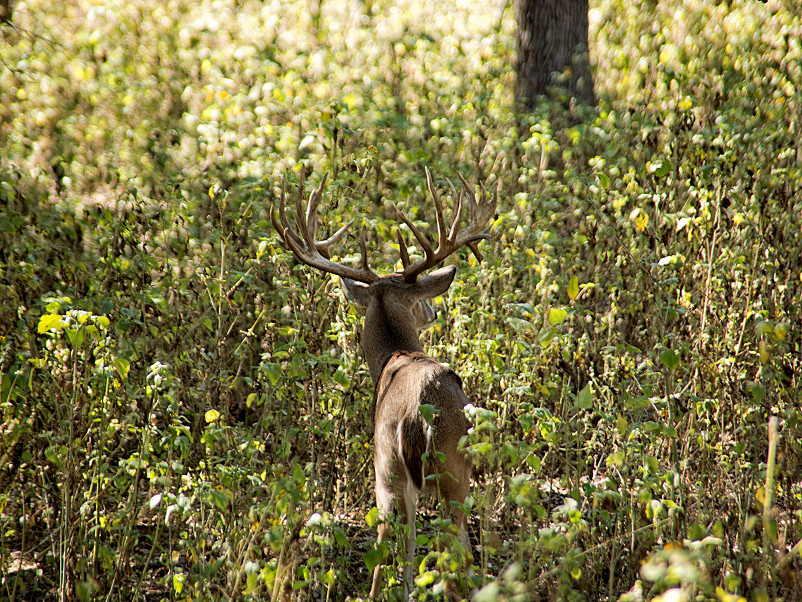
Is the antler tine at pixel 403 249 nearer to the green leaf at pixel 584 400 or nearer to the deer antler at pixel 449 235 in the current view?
the deer antler at pixel 449 235

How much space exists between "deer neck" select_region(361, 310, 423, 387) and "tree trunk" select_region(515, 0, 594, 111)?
17.1 feet

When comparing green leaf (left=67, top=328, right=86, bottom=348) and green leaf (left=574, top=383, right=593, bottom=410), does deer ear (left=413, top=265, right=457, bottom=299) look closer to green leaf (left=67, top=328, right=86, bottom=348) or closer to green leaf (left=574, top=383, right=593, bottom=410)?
green leaf (left=574, top=383, right=593, bottom=410)

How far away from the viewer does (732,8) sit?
8.59 meters

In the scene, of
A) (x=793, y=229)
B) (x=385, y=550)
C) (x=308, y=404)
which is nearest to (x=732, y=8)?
(x=793, y=229)

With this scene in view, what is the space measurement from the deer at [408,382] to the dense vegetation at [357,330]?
0.21m

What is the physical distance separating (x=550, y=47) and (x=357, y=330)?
5.64 meters

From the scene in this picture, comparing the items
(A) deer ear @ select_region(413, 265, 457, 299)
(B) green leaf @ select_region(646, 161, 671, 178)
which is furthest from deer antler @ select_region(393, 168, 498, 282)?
(B) green leaf @ select_region(646, 161, 671, 178)

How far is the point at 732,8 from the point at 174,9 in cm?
721

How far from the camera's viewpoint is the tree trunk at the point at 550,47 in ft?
30.2

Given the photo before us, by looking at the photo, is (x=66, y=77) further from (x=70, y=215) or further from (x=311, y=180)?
(x=311, y=180)

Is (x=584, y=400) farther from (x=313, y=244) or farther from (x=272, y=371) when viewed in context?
(x=313, y=244)

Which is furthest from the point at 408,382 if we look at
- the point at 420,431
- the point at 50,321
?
the point at 50,321

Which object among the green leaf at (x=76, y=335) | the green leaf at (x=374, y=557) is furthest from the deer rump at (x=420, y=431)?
the green leaf at (x=76, y=335)

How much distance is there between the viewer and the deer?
3.78m
